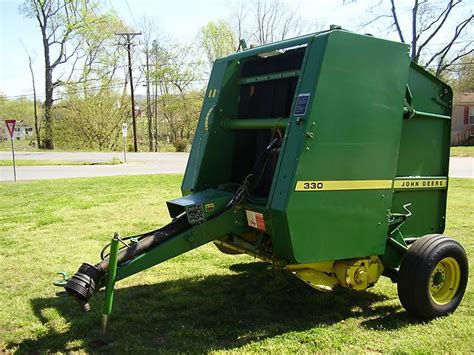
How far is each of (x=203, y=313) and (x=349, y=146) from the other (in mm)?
1864

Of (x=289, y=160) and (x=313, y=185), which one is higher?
(x=289, y=160)

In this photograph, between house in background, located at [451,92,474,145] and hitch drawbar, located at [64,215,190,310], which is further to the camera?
house in background, located at [451,92,474,145]

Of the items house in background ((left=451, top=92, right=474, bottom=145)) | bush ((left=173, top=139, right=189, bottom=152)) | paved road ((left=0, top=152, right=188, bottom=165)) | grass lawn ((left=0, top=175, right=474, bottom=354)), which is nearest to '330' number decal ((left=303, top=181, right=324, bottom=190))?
grass lawn ((left=0, top=175, right=474, bottom=354))

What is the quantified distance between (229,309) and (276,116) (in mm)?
1751

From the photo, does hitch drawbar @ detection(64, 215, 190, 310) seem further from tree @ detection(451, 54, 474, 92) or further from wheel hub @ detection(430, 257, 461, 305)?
tree @ detection(451, 54, 474, 92)

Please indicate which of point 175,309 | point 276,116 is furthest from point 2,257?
point 276,116

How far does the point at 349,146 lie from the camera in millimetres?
3744

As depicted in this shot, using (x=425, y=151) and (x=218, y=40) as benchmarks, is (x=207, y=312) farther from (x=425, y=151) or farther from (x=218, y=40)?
(x=218, y=40)

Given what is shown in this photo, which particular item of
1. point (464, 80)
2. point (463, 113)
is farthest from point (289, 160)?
point (464, 80)

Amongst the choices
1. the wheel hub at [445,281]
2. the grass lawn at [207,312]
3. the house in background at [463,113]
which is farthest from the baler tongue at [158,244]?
the house in background at [463,113]

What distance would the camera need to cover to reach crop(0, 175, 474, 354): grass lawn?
365cm

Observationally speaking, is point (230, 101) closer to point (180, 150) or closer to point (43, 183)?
point (43, 183)

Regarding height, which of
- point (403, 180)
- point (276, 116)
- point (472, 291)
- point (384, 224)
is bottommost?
point (472, 291)

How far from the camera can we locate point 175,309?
173 inches
